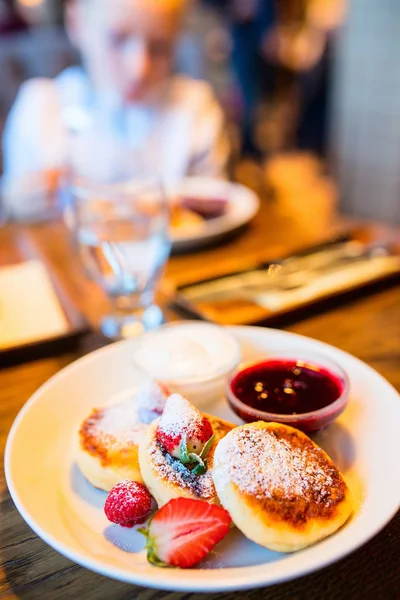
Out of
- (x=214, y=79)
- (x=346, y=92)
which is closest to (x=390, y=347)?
(x=346, y=92)

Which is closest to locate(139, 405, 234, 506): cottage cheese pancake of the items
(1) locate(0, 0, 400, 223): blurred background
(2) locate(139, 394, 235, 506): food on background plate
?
(2) locate(139, 394, 235, 506): food on background plate

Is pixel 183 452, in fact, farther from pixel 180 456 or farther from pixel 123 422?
pixel 123 422

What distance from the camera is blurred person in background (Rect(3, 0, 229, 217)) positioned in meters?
2.22

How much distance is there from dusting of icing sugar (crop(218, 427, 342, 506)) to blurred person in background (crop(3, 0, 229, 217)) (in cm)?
168

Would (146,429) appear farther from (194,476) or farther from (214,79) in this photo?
(214,79)

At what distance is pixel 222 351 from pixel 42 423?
0.33m

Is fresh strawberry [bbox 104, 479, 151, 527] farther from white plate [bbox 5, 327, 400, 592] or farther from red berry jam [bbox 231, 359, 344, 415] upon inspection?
red berry jam [bbox 231, 359, 344, 415]

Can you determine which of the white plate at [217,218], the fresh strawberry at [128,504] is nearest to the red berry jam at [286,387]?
the fresh strawberry at [128,504]

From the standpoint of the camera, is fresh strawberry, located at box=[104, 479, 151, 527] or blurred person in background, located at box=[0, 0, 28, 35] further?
blurred person in background, located at box=[0, 0, 28, 35]

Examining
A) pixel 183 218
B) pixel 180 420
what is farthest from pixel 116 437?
pixel 183 218

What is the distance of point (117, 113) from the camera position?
254 cm

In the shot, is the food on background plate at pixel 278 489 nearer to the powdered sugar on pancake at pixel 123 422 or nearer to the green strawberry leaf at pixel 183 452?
the green strawberry leaf at pixel 183 452

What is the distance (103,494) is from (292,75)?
6.25 metres

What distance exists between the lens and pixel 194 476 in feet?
2.43
